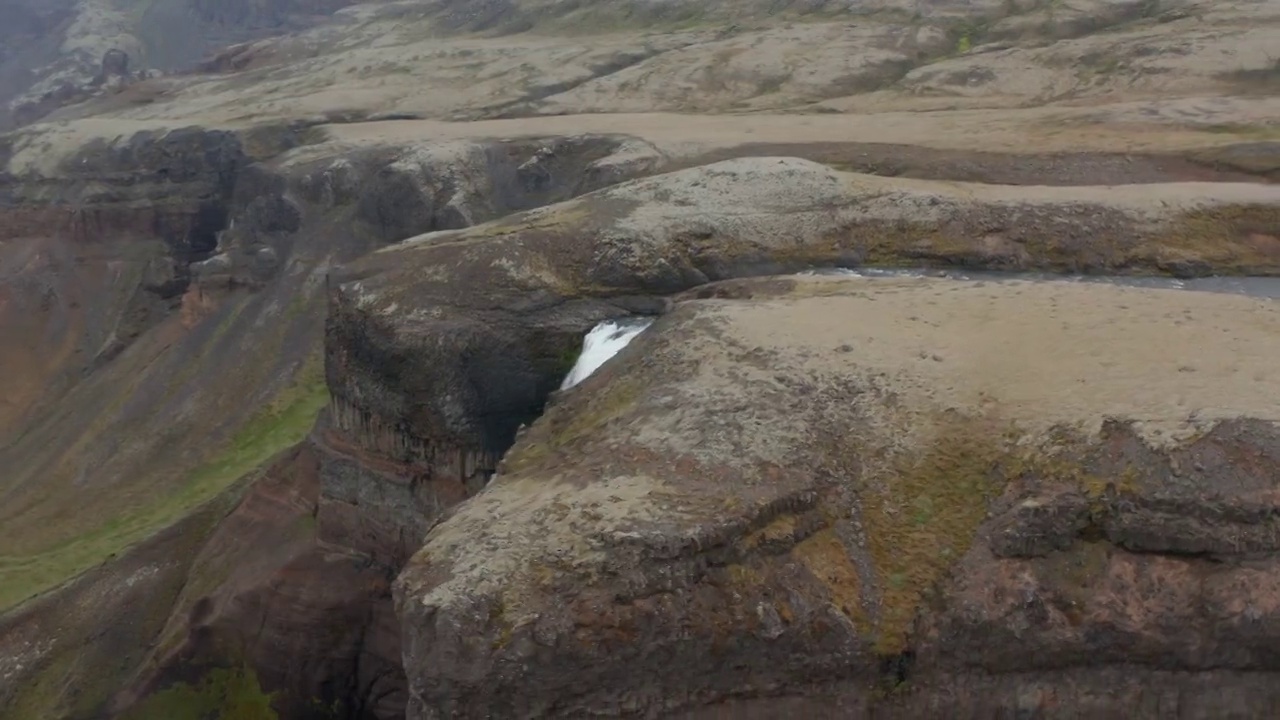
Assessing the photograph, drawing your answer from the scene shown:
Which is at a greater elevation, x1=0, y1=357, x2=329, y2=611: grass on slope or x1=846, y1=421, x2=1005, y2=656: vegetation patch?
x1=846, y1=421, x2=1005, y2=656: vegetation patch

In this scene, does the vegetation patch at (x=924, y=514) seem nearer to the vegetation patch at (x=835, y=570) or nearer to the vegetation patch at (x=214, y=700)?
the vegetation patch at (x=835, y=570)

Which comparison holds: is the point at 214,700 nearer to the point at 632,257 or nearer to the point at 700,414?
the point at 632,257

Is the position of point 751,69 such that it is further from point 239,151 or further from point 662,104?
point 239,151

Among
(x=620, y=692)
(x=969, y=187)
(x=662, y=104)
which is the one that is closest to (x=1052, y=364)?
(x=620, y=692)

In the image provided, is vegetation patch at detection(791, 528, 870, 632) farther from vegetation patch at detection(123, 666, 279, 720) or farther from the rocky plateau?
vegetation patch at detection(123, 666, 279, 720)

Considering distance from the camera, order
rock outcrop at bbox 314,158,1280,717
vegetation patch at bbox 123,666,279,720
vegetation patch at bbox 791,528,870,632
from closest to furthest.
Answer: rock outcrop at bbox 314,158,1280,717, vegetation patch at bbox 791,528,870,632, vegetation patch at bbox 123,666,279,720

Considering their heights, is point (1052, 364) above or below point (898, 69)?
above

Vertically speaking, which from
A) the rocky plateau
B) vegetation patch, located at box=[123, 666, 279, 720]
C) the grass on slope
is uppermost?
the rocky plateau

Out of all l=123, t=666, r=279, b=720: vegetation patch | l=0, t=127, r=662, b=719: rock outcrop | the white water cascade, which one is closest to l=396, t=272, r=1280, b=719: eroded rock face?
the white water cascade
